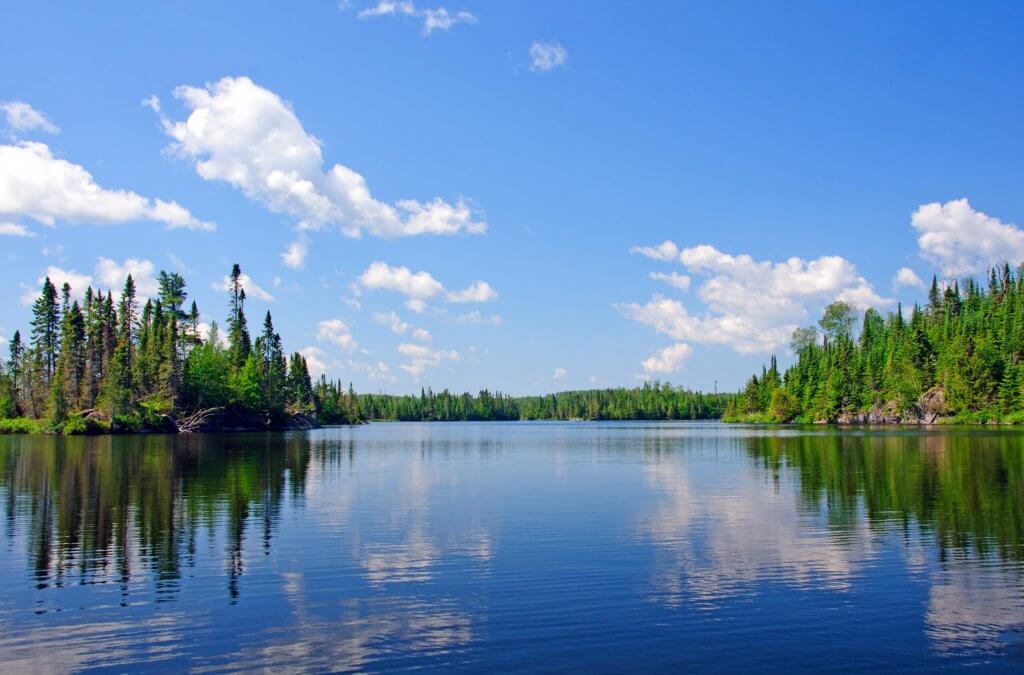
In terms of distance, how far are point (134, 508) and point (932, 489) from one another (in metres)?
42.6

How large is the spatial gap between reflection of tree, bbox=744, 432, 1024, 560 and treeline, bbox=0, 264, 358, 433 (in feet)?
349

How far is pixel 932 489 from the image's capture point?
40750 millimetres

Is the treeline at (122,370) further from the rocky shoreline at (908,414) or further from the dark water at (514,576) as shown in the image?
the rocky shoreline at (908,414)

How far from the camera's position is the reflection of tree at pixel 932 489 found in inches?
1099

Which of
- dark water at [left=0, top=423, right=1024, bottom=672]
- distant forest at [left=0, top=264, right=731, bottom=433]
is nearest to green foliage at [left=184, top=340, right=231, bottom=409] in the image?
distant forest at [left=0, top=264, right=731, bottom=433]

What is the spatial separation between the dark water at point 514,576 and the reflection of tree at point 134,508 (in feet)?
0.64

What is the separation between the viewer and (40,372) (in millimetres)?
136375

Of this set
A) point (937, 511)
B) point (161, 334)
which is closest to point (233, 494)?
point (937, 511)

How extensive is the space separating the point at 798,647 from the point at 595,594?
227 inches

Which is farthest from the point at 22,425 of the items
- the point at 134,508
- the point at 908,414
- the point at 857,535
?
the point at 908,414

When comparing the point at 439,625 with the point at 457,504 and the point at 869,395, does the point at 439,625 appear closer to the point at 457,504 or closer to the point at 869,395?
the point at 457,504

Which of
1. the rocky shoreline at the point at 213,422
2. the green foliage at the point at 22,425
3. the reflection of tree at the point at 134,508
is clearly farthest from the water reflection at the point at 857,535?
the green foliage at the point at 22,425

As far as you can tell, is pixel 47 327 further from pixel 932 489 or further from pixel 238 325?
pixel 932 489

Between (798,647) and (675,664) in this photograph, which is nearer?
(675,664)
